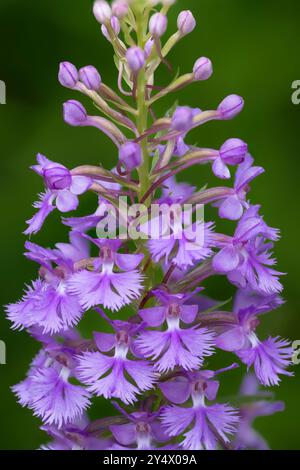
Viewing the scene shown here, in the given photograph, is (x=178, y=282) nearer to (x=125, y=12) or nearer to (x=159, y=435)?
(x=159, y=435)

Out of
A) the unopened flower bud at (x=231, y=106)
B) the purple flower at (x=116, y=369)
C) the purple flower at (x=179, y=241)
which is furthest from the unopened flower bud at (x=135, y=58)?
the purple flower at (x=116, y=369)

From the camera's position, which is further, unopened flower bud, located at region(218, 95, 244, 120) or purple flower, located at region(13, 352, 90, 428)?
unopened flower bud, located at region(218, 95, 244, 120)

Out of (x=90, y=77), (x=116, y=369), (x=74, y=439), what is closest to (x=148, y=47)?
(x=90, y=77)

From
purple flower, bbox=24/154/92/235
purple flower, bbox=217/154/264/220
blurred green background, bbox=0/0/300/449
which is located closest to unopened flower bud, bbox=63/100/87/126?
purple flower, bbox=24/154/92/235

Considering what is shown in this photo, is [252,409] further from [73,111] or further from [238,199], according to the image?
[73,111]

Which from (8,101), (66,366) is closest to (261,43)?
(8,101)

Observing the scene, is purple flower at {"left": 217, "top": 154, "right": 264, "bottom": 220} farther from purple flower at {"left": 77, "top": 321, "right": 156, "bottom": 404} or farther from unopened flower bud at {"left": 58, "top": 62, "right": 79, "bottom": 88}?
unopened flower bud at {"left": 58, "top": 62, "right": 79, "bottom": 88}

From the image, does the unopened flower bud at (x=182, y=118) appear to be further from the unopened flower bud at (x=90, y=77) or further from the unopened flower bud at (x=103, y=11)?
the unopened flower bud at (x=103, y=11)
